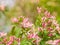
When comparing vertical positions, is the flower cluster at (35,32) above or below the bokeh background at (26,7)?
below

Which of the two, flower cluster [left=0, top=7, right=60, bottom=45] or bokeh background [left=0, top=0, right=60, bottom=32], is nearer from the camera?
flower cluster [left=0, top=7, right=60, bottom=45]

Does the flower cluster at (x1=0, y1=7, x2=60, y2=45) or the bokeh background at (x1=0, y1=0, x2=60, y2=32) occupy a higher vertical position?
the bokeh background at (x1=0, y1=0, x2=60, y2=32)

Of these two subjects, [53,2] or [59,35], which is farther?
[53,2]

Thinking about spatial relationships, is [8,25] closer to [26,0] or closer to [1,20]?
[1,20]

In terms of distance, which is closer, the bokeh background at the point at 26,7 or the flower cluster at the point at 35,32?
the flower cluster at the point at 35,32

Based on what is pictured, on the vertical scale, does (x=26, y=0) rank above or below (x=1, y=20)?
above

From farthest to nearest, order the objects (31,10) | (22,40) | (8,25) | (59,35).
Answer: (31,10) < (8,25) < (59,35) < (22,40)

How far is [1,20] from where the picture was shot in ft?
11.2

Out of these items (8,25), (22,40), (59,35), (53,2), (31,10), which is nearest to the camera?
(22,40)

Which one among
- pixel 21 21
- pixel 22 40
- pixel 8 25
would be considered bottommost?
pixel 22 40

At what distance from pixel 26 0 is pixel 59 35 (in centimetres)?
186

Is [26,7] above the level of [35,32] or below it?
above

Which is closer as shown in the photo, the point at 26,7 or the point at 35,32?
the point at 35,32

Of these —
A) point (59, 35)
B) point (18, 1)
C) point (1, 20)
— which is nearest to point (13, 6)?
point (18, 1)
